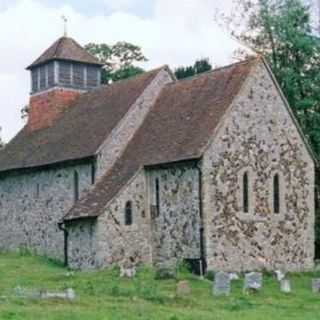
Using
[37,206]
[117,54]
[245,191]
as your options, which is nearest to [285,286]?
[245,191]

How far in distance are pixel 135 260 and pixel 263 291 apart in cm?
915

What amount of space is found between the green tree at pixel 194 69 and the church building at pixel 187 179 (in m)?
16.2

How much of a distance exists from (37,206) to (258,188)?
1277cm

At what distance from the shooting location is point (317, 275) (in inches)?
1644

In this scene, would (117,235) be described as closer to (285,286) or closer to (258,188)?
(258,188)

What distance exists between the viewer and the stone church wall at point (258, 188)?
39375 millimetres

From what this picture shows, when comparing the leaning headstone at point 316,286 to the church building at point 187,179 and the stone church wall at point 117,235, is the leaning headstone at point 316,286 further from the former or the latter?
the stone church wall at point 117,235

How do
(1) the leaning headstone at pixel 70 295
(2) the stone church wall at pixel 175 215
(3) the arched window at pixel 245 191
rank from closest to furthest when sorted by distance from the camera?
1. (1) the leaning headstone at pixel 70 295
2. (2) the stone church wall at pixel 175 215
3. (3) the arched window at pixel 245 191

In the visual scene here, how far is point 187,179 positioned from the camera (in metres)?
39.7

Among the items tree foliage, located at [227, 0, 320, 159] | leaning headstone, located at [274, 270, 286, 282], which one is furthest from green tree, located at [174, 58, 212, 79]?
leaning headstone, located at [274, 270, 286, 282]

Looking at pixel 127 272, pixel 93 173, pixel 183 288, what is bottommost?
pixel 183 288

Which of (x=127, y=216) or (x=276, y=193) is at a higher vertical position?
(x=276, y=193)

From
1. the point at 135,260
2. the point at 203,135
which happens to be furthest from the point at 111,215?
the point at 203,135

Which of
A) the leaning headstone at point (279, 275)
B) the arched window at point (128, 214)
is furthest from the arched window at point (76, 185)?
the leaning headstone at point (279, 275)
